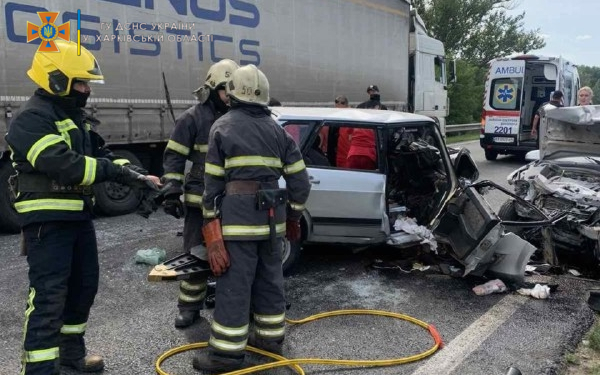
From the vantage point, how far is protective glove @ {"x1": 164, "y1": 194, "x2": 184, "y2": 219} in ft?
12.9

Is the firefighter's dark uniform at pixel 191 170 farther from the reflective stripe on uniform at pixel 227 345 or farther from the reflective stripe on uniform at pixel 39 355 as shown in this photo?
the reflective stripe on uniform at pixel 39 355

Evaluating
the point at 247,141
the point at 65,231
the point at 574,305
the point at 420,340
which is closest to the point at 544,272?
the point at 574,305

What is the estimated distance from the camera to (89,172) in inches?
112

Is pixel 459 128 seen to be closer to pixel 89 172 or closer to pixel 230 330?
pixel 230 330

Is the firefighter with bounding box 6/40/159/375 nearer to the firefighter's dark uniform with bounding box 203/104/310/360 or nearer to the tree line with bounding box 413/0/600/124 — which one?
the firefighter's dark uniform with bounding box 203/104/310/360

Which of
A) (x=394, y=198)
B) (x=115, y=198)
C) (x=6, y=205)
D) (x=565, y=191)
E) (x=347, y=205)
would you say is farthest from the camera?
(x=115, y=198)

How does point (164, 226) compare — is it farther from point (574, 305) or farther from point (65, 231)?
point (574, 305)

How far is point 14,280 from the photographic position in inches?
188

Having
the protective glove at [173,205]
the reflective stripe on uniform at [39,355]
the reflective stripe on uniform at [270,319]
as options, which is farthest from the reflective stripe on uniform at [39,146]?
the reflective stripe on uniform at [270,319]

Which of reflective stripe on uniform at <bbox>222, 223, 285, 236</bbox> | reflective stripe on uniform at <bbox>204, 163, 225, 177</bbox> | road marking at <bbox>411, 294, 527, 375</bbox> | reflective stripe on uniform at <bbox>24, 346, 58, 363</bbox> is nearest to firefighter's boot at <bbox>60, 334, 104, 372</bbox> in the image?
reflective stripe on uniform at <bbox>24, 346, 58, 363</bbox>

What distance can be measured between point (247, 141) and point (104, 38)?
466cm

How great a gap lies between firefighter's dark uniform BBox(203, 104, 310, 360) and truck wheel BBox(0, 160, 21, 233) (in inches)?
171

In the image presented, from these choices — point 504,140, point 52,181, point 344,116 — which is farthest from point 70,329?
point 504,140

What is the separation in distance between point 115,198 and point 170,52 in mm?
2200
